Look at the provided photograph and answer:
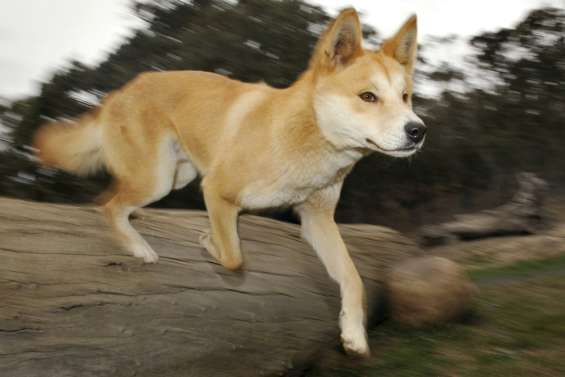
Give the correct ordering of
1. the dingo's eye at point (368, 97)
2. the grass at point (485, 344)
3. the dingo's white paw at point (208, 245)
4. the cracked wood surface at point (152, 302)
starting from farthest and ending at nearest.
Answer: the grass at point (485, 344), the dingo's white paw at point (208, 245), the dingo's eye at point (368, 97), the cracked wood surface at point (152, 302)

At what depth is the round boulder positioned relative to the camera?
20.4 ft

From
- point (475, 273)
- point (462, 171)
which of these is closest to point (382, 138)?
point (475, 273)

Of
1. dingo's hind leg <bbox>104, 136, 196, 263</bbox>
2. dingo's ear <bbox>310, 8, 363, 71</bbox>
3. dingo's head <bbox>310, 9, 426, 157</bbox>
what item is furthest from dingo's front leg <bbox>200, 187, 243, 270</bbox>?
dingo's ear <bbox>310, 8, 363, 71</bbox>

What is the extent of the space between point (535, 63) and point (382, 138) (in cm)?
1269

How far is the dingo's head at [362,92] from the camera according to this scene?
3828mm

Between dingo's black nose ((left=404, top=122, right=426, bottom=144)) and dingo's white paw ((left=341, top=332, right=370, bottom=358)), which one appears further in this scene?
dingo's white paw ((left=341, top=332, right=370, bottom=358))

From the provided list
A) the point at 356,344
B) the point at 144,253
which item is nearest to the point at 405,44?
the point at 356,344

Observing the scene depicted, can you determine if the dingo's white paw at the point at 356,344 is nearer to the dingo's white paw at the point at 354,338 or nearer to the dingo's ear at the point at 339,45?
the dingo's white paw at the point at 354,338

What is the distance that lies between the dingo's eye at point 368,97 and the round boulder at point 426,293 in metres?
2.74

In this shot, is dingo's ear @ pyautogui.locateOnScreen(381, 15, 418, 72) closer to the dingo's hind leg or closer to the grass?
the dingo's hind leg

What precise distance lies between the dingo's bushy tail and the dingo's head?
68.4 inches

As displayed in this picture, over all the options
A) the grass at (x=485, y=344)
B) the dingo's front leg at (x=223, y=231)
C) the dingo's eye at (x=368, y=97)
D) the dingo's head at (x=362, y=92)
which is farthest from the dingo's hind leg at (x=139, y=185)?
the grass at (x=485, y=344)

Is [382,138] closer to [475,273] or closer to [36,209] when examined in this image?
[36,209]

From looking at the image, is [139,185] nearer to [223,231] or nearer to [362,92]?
[223,231]
